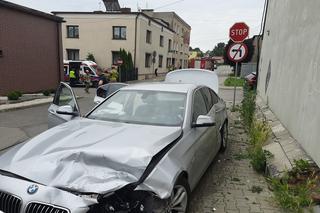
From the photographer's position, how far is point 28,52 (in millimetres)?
16344

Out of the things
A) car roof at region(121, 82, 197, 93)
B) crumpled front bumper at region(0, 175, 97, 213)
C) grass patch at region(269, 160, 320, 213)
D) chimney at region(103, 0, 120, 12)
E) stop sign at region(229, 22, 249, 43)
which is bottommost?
grass patch at region(269, 160, 320, 213)

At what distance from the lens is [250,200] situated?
4.16 metres

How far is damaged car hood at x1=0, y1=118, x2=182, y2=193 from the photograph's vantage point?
8.27 ft

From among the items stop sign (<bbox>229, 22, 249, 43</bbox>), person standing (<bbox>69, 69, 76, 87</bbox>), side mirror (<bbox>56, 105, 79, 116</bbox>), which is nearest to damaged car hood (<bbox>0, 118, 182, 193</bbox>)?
side mirror (<bbox>56, 105, 79, 116</bbox>)

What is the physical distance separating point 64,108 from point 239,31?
8207 mm

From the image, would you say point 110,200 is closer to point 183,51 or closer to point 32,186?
point 32,186

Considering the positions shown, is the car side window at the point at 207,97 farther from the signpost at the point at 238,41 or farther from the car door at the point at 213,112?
the signpost at the point at 238,41

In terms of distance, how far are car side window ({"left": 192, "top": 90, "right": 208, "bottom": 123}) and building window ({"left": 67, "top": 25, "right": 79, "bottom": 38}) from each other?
102 ft

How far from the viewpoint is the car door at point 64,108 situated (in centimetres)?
460

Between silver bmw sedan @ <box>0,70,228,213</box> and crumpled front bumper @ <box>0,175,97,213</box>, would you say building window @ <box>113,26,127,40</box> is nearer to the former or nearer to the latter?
silver bmw sedan @ <box>0,70,228,213</box>

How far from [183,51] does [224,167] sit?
56.2m

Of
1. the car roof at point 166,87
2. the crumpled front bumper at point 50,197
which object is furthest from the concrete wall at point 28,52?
the crumpled front bumper at point 50,197

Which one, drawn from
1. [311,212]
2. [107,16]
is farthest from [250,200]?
[107,16]

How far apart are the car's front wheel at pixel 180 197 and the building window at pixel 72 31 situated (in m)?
32.9
